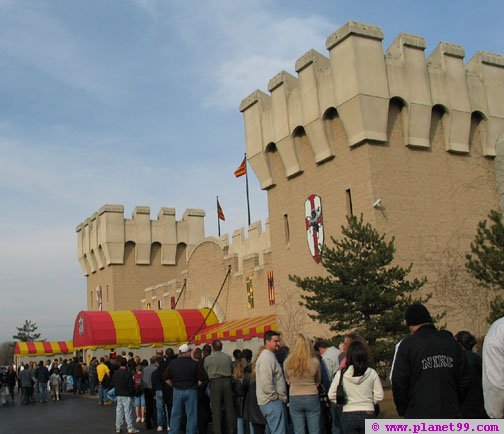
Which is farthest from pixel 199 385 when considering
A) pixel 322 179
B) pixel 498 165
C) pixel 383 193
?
pixel 498 165

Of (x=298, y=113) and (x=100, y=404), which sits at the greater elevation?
(x=298, y=113)

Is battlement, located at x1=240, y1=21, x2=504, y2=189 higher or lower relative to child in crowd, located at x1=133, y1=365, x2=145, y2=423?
higher

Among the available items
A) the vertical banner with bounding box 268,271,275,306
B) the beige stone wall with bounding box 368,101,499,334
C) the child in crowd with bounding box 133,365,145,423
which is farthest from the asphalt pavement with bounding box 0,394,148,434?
the beige stone wall with bounding box 368,101,499,334

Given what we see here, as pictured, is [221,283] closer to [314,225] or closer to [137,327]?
[137,327]

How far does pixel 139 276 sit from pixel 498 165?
85.9 ft

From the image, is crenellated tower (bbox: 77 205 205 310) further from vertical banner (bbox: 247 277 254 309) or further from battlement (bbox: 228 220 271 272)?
vertical banner (bbox: 247 277 254 309)

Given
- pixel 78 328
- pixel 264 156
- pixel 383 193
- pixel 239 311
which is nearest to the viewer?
pixel 383 193

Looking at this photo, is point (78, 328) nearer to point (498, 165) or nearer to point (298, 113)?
point (298, 113)

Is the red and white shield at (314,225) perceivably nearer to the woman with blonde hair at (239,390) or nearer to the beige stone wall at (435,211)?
the beige stone wall at (435,211)

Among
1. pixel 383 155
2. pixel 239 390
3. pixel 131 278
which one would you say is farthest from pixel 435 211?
pixel 131 278

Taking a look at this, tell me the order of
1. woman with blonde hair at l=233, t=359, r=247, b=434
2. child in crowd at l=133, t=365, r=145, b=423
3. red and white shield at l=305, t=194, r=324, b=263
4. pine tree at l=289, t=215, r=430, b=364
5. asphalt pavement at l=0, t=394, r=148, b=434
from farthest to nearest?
1. red and white shield at l=305, t=194, r=324, b=263
2. pine tree at l=289, t=215, r=430, b=364
3. child in crowd at l=133, t=365, r=145, b=423
4. asphalt pavement at l=0, t=394, r=148, b=434
5. woman with blonde hair at l=233, t=359, r=247, b=434

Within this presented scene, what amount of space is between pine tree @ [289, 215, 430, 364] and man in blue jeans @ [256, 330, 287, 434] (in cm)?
872

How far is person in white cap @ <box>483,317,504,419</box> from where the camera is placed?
4266 millimetres

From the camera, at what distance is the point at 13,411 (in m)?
22.4
